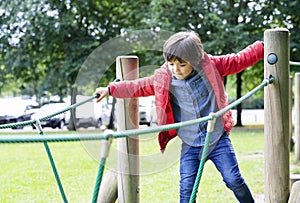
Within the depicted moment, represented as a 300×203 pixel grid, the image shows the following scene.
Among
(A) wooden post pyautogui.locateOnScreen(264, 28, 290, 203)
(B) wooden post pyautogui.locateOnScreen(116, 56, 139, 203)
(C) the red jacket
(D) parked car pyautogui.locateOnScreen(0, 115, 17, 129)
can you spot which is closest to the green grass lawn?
(B) wooden post pyautogui.locateOnScreen(116, 56, 139, 203)

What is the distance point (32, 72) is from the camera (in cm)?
1953

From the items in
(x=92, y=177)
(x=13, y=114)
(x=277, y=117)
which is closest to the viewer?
(x=277, y=117)

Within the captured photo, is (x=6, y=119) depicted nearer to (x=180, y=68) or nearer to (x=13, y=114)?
(x=13, y=114)

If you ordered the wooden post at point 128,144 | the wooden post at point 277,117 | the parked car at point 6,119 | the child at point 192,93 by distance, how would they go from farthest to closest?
the parked car at point 6,119, the wooden post at point 128,144, the child at point 192,93, the wooden post at point 277,117

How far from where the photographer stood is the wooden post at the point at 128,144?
3.02 meters

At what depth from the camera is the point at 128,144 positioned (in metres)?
3.04

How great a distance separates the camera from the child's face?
9.12 feet

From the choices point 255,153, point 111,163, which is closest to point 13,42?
point 255,153

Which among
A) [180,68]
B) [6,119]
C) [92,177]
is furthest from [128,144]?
[6,119]

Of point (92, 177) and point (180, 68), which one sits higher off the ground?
point (180, 68)

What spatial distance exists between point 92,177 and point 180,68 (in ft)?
14.9

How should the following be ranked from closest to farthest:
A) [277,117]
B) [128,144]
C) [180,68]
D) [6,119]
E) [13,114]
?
[277,117]
[180,68]
[128,144]
[6,119]
[13,114]

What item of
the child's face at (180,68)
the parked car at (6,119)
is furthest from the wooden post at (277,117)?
Result: the parked car at (6,119)

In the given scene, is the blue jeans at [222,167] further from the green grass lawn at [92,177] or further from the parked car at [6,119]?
the parked car at [6,119]
